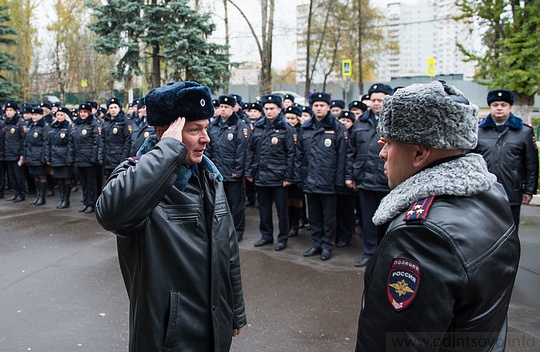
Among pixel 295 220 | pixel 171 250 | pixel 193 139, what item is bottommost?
pixel 295 220

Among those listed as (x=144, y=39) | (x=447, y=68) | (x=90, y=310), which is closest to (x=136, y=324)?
(x=90, y=310)

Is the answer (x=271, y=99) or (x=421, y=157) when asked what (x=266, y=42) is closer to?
(x=271, y=99)

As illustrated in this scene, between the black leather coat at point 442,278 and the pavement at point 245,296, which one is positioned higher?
the black leather coat at point 442,278

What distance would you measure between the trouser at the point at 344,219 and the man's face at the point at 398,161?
18.3ft

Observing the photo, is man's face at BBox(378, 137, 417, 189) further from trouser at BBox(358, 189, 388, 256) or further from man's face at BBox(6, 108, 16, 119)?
man's face at BBox(6, 108, 16, 119)

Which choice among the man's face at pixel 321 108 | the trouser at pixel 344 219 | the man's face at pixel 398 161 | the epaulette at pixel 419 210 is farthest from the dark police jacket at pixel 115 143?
the epaulette at pixel 419 210

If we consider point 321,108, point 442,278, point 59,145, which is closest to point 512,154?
point 321,108

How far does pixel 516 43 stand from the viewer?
38.1ft

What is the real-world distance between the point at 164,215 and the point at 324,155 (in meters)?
4.76

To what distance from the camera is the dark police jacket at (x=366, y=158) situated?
19.9 ft

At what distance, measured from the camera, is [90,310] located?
15.4ft

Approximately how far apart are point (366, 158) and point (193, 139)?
172 inches

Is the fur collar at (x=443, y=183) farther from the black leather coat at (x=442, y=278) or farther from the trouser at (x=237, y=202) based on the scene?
the trouser at (x=237, y=202)

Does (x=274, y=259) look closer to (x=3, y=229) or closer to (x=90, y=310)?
(x=90, y=310)
